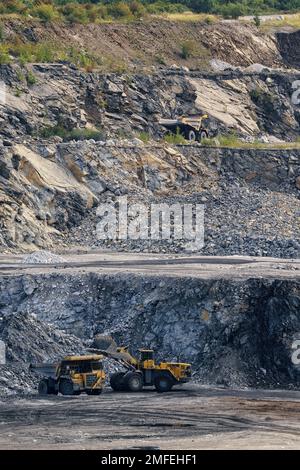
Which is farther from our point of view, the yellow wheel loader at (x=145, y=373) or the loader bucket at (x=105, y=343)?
the loader bucket at (x=105, y=343)

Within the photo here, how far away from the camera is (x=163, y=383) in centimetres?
3875

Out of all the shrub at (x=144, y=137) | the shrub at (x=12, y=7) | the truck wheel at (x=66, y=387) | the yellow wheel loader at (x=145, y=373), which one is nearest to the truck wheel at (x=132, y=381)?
the yellow wheel loader at (x=145, y=373)

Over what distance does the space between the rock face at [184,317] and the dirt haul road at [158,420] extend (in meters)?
1.20

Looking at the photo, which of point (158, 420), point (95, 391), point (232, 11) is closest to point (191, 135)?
point (232, 11)

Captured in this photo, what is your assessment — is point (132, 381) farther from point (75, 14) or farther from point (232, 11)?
point (232, 11)

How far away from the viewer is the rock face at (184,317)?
131ft

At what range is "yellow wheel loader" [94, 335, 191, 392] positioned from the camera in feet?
126

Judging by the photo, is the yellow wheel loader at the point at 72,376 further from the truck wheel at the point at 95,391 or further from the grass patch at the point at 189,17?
the grass patch at the point at 189,17

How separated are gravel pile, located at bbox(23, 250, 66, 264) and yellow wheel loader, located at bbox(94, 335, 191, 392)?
10.9 m

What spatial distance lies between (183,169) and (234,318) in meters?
22.5

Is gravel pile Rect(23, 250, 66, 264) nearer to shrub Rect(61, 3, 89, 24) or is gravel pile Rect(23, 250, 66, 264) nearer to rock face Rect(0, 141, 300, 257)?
rock face Rect(0, 141, 300, 257)

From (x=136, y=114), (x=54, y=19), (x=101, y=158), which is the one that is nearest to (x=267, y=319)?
(x=101, y=158)

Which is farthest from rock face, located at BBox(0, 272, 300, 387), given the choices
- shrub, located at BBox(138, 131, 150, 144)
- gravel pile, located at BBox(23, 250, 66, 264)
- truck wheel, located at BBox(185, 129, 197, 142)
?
truck wheel, located at BBox(185, 129, 197, 142)

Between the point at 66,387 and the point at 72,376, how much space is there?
0.41 meters
